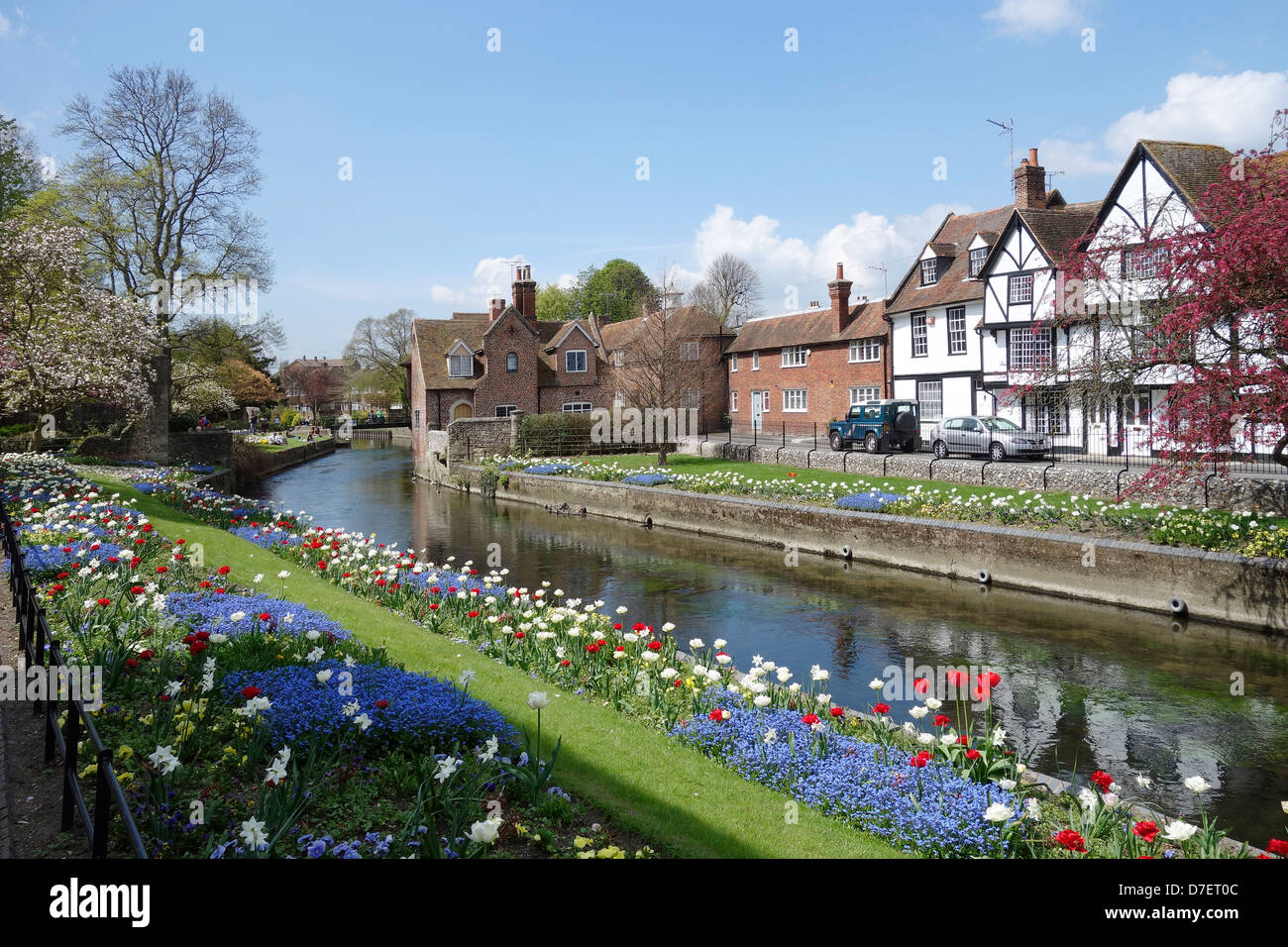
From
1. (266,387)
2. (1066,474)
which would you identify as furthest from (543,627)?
(266,387)

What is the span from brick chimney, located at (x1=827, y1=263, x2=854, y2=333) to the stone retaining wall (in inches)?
502

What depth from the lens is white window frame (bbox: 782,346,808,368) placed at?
49.5 meters

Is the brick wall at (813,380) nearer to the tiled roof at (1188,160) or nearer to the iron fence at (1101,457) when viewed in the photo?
the iron fence at (1101,457)

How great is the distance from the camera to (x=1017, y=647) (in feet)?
46.6

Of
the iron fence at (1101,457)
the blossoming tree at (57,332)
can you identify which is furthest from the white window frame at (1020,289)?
the blossoming tree at (57,332)

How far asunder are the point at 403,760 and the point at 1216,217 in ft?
54.6

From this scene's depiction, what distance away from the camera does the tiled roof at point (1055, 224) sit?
34.4 m

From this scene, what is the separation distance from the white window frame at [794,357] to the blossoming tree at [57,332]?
107ft

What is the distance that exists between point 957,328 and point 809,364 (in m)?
11.1

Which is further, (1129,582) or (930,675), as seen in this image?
(1129,582)

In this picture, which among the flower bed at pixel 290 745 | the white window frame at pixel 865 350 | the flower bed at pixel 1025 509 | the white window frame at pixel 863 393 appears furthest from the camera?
the white window frame at pixel 863 393

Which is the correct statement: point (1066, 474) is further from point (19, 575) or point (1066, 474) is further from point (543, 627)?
point (19, 575)

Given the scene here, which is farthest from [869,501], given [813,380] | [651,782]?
[813,380]

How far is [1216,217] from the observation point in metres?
15.6
